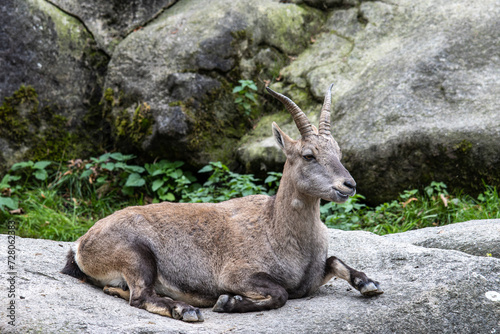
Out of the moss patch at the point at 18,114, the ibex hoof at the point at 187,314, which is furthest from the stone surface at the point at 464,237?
the moss patch at the point at 18,114

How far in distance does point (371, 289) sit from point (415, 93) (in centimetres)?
434

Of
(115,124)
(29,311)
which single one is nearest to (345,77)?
(115,124)

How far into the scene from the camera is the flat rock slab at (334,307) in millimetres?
3785

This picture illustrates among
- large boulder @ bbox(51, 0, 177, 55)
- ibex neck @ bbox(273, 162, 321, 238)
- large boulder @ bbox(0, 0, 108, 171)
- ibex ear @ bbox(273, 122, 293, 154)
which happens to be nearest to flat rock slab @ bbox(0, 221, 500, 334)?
ibex neck @ bbox(273, 162, 321, 238)

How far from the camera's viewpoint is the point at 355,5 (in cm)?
973

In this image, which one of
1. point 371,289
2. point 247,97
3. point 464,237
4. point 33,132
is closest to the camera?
Answer: point 371,289

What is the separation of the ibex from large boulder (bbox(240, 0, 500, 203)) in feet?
9.25

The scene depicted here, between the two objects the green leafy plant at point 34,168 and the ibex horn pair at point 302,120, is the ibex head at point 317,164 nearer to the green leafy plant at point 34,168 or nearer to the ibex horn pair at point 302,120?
the ibex horn pair at point 302,120

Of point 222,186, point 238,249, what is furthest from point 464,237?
point 222,186

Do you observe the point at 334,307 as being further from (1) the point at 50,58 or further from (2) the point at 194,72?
(1) the point at 50,58

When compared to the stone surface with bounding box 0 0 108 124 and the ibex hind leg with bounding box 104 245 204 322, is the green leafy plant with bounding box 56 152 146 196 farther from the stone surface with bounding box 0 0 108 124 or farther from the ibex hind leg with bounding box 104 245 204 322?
the ibex hind leg with bounding box 104 245 204 322

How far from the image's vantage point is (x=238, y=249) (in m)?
4.91

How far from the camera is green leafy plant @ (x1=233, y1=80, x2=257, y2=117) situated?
8797 millimetres

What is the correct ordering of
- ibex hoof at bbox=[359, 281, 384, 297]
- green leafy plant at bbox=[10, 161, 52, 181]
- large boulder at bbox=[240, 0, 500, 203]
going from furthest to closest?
green leafy plant at bbox=[10, 161, 52, 181], large boulder at bbox=[240, 0, 500, 203], ibex hoof at bbox=[359, 281, 384, 297]
